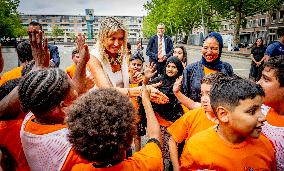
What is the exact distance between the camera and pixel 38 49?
2.18 m

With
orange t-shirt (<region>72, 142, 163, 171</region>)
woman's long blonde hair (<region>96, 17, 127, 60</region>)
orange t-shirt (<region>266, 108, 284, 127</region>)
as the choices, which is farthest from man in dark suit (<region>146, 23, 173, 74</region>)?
orange t-shirt (<region>72, 142, 163, 171</region>)

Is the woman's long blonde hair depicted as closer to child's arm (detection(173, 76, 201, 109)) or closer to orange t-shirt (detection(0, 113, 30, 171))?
child's arm (detection(173, 76, 201, 109))

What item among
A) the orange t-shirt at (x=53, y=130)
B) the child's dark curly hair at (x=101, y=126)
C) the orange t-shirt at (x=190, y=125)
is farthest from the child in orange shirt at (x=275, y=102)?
the orange t-shirt at (x=53, y=130)

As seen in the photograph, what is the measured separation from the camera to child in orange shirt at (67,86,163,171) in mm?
1464

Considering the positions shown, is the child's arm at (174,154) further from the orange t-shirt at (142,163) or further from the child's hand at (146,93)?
the orange t-shirt at (142,163)

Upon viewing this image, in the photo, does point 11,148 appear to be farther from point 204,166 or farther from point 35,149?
point 204,166

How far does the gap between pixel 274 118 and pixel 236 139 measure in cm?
47

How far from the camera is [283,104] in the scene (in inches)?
91.7

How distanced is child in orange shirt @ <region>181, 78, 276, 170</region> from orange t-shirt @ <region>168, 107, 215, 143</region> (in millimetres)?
480

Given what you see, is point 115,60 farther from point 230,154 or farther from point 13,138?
point 230,154

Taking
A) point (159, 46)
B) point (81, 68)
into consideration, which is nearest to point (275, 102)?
point (81, 68)

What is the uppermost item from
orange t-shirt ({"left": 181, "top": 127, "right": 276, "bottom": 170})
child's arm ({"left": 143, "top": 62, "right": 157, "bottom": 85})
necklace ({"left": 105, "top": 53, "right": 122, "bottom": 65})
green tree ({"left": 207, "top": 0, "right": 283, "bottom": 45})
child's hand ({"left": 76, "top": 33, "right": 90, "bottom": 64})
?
green tree ({"left": 207, "top": 0, "right": 283, "bottom": 45})

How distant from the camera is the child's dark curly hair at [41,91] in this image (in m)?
1.72

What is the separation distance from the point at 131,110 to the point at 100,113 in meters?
0.20
